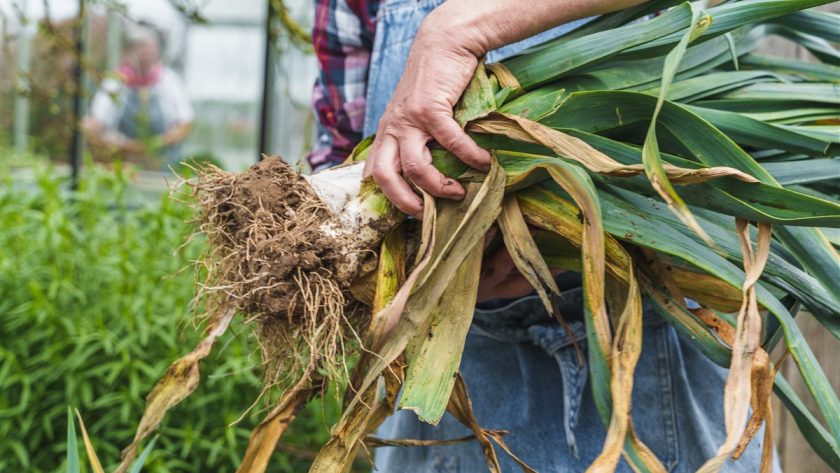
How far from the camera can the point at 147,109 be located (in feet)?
15.4

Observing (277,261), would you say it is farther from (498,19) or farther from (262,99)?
(262,99)

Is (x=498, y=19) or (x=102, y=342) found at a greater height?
(x=498, y=19)

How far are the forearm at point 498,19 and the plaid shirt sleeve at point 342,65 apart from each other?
383 millimetres

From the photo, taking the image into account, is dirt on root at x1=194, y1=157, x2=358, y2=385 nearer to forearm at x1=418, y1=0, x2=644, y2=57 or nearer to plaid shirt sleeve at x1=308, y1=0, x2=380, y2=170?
forearm at x1=418, y1=0, x2=644, y2=57

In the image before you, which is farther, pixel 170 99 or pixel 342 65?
pixel 170 99

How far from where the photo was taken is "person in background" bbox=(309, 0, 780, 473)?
85 centimetres

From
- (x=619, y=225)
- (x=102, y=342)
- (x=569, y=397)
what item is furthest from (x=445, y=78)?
(x=102, y=342)

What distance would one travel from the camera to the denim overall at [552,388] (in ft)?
3.28

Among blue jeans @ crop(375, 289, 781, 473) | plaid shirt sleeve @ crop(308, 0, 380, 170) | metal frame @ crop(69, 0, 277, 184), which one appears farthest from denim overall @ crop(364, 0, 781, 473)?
metal frame @ crop(69, 0, 277, 184)

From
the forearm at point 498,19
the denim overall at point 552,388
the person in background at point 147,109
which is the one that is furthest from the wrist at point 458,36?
the person in background at point 147,109

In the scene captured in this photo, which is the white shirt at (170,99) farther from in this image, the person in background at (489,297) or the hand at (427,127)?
the hand at (427,127)

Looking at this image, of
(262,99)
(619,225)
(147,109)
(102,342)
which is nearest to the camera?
(619,225)

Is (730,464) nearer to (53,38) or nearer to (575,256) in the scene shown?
(575,256)

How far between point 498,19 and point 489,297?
34cm
